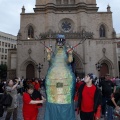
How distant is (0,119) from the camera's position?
8805 millimetres

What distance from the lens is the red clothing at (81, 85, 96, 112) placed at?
4863mm

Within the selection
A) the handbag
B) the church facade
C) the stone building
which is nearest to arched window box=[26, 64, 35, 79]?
the church facade

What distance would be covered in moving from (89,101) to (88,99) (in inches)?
2.0

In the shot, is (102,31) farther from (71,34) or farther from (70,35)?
(70,35)

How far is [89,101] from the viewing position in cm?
486

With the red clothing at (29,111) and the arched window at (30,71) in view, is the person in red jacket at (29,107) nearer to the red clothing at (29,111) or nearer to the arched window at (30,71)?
the red clothing at (29,111)

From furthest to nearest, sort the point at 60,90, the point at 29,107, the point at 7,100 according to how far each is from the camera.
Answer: the point at 7,100 < the point at 29,107 < the point at 60,90

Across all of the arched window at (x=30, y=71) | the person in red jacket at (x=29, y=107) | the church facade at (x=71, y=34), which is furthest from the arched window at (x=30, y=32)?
the person in red jacket at (x=29, y=107)

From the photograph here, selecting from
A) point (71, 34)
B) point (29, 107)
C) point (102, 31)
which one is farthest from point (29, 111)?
point (102, 31)

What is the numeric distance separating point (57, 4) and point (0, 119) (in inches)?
1133

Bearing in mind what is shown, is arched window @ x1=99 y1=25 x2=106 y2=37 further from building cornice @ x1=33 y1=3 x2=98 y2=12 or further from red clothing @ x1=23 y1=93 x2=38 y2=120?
red clothing @ x1=23 y1=93 x2=38 y2=120

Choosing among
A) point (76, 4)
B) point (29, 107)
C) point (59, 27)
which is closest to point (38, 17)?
point (59, 27)

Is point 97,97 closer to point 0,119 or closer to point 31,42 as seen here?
point 0,119

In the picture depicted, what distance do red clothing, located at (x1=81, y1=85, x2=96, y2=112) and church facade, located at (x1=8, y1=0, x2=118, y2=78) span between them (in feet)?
87.5
